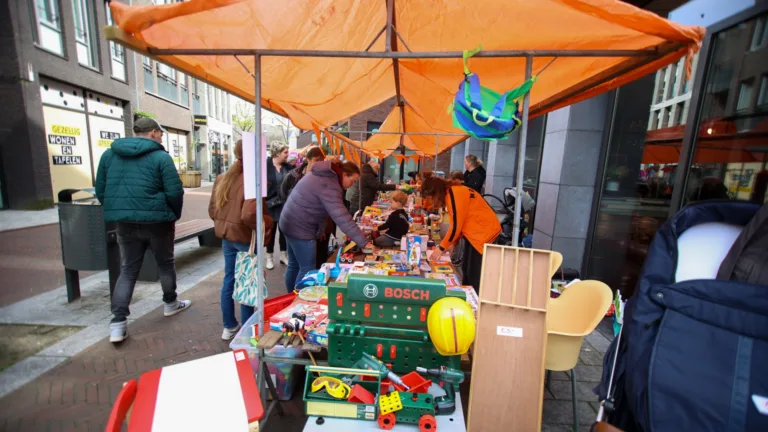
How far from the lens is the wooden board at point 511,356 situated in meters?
1.71

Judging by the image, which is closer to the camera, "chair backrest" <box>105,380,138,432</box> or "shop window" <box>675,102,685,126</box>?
"chair backrest" <box>105,380,138,432</box>

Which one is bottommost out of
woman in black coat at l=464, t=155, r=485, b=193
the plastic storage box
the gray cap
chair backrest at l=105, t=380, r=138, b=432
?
the plastic storage box

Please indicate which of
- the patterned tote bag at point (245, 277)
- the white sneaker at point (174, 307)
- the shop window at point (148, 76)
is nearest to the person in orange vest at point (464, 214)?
the patterned tote bag at point (245, 277)

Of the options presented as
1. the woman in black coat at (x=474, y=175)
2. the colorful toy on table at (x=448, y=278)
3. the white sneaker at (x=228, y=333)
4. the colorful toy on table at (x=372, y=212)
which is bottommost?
the white sneaker at (x=228, y=333)

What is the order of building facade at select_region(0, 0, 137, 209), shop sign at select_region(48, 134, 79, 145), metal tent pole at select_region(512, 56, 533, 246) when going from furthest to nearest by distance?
shop sign at select_region(48, 134, 79, 145)
building facade at select_region(0, 0, 137, 209)
metal tent pole at select_region(512, 56, 533, 246)

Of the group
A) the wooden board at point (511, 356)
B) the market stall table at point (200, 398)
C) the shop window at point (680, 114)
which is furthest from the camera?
the shop window at point (680, 114)

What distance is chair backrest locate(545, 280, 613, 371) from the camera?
215 centimetres

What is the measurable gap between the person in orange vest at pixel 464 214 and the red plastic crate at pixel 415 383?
1.73 metres

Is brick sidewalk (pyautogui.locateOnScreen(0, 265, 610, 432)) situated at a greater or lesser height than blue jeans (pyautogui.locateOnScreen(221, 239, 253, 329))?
lesser

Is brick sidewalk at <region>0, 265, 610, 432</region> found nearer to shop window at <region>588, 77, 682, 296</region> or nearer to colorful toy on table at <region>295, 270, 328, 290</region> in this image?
colorful toy on table at <region>295, 270, 328, 290</region>

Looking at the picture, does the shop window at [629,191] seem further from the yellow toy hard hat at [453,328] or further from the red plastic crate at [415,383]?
the red plastic crate at [415,383]

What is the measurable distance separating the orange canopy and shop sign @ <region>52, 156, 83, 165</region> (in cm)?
1205

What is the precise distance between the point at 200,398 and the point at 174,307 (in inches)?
120

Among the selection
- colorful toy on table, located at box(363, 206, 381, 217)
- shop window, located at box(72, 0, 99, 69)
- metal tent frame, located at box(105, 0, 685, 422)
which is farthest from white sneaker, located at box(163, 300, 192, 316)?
shop window, located at box(72, 0, 99, 69)
